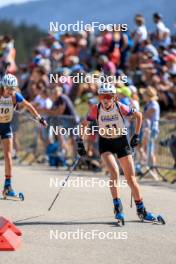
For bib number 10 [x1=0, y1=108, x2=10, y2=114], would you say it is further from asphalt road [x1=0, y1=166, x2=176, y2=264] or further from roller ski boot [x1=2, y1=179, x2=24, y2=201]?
asphalt road [x1=0, y1=166, x2=176, y2=264]

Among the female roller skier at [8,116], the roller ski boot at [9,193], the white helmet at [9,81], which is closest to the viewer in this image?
the white helmet at [9,81]

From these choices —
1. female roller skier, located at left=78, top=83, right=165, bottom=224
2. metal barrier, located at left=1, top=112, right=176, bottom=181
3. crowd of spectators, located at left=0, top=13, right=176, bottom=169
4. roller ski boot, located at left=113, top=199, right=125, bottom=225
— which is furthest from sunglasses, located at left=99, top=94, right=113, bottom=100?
crowd of spectators, located at left=0, top=13, right=176, bottom=169

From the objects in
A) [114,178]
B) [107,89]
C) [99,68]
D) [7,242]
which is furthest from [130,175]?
[99,68]

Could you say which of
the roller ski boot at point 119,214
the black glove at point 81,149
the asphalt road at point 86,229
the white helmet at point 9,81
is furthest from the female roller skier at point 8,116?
the roller ski boot at point 119,214

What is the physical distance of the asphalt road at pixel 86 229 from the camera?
8.25m

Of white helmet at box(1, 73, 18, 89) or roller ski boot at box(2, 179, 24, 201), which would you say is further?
roller ski boot at box(2, 179, 24, 201)

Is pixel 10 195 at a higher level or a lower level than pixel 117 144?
lower

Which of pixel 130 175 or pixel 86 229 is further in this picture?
pixel 130 175

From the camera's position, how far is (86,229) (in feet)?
32.6

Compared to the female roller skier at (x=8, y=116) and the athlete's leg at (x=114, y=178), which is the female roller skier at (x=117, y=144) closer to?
the athlete's leg at (x=114, y=178)

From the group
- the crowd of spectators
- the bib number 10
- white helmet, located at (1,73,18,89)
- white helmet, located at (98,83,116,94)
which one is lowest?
the bib number 10

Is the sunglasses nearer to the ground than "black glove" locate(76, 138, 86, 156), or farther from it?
farther from it

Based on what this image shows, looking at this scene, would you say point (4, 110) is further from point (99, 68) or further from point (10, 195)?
point (99, 68)

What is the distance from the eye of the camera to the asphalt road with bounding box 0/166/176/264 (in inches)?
325
